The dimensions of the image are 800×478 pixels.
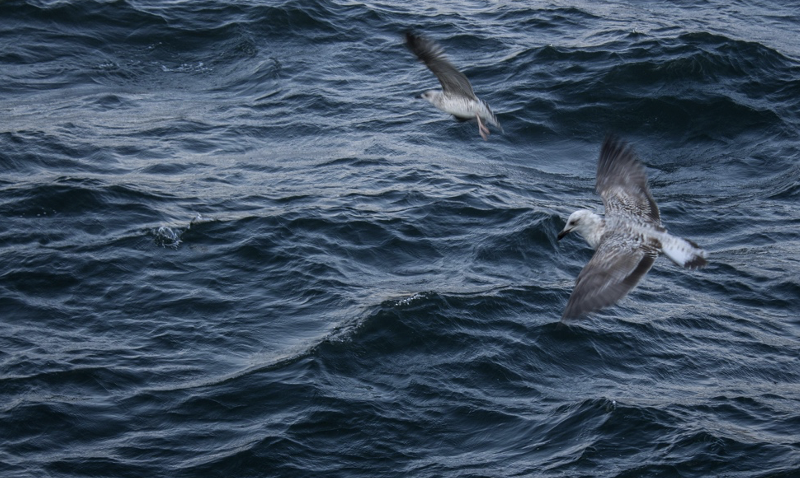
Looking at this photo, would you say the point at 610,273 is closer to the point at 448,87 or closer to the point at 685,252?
the point at 685,252

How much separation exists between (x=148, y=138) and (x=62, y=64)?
9.57 feet

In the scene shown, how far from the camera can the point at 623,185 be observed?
876cm

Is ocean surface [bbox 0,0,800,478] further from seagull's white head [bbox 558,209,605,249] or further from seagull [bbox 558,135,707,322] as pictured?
seagull [bbox 558,135,707,322]

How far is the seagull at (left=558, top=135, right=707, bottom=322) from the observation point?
7109mm

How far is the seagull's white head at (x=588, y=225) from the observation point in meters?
8.21

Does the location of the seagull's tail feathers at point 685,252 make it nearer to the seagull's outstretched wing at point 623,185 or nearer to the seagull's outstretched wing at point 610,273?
the seagull's outstretched wing at point 610,273

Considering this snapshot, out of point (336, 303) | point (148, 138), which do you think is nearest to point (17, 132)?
point (148, 138)

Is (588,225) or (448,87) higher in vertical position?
(448,87)

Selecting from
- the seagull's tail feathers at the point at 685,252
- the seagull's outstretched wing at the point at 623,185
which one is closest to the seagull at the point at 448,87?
the seagull's outstretched wing at the point at 623,185

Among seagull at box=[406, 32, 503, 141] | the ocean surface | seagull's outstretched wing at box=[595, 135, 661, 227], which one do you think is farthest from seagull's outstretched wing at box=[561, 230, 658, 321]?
seagull at box=[406, 32, 503, 141]

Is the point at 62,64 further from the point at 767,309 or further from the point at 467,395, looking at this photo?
the point at 767,309

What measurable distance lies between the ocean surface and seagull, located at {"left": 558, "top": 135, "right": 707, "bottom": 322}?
142cm

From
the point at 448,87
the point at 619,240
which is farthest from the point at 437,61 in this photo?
the point at 619,240

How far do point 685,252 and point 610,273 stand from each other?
671 millimetres
